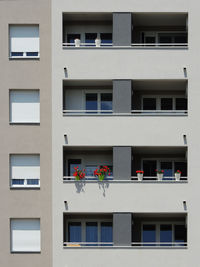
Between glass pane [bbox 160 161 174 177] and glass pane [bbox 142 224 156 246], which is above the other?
glass pane [bbox 160 161 174 177]

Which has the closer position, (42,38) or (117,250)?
(117,250)

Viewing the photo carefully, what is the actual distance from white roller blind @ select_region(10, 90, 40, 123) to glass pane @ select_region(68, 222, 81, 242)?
5317 mm

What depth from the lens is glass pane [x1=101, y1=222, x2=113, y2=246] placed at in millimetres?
23797

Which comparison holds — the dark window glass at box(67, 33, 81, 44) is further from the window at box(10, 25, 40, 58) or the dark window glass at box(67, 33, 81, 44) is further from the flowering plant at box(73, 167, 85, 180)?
the flowering plant at box(73, 167, 85, 180)

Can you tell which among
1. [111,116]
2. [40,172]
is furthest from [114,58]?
[40,172]

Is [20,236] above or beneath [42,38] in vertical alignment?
beneath

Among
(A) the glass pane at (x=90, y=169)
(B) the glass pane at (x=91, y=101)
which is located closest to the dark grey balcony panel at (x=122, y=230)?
(A) the glass pane at (x=90, y=169)

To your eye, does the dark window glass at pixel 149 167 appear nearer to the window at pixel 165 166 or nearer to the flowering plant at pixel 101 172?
the window at pixel 165 166

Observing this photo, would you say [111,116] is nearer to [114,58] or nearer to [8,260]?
[114,58]

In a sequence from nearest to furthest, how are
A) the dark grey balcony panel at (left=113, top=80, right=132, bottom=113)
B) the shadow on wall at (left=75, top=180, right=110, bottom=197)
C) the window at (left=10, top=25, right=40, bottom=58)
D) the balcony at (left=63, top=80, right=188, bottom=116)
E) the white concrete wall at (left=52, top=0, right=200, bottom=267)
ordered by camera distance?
the white concrete wall at (left=52, top=0, right=200, bottom=267), the shadow on wall at (left=75, top=180, right=110, bottom=197), the dark grey balcony panel at (left=113, top=80, right=132, bottom=113), the balcony at (left=63, top=80, right=188, bottom=116), the window at (left=10, top=25, right=40, bottom=58)

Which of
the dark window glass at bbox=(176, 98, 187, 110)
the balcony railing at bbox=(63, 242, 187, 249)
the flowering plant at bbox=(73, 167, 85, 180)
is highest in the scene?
the dark window glass at bbox=(176, 98, 187, 110)

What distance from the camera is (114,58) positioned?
22.9 metres

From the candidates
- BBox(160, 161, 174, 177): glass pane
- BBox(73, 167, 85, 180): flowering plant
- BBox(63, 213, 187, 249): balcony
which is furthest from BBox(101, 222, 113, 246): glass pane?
BBox(160, 161, 174, 177): glass pane

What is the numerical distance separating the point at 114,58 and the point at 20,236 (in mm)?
9461
